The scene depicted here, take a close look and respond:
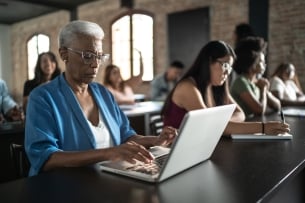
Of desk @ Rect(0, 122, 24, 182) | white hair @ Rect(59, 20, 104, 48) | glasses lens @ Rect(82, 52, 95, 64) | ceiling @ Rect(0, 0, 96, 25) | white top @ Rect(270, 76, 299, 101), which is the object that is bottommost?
desk @ Rect(0, 122, 24, 182)

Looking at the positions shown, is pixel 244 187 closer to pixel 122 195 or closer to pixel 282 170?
pixel 282 170

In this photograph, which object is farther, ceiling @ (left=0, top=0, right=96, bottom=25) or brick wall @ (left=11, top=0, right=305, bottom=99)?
ceiling @ (left=0, top=0, right=96, bottom=25)

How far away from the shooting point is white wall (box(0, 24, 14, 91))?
34.7ft

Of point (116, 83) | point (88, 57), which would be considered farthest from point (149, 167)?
point (116, 83)

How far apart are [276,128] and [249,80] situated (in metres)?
1.02

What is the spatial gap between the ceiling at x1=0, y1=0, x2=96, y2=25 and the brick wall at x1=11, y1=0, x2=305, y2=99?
206 mm

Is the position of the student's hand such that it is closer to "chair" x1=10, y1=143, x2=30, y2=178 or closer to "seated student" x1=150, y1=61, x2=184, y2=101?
"chair" x1=10, y1=143, x2=30, y2=178

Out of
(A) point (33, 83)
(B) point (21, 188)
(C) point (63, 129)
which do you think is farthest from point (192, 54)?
(B) point (21, 188)

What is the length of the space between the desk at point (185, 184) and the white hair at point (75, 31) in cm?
54

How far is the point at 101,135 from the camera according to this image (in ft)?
4.50

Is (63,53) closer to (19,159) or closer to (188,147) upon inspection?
(19,159)

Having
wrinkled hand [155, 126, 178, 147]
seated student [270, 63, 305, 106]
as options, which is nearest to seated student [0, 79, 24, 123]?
wrinkled hand [155, 126, 178, 147]

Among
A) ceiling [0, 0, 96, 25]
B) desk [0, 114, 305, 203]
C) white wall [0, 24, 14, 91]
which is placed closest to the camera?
desk [0, 114, 305, 203]

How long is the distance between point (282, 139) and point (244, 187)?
75 cm
